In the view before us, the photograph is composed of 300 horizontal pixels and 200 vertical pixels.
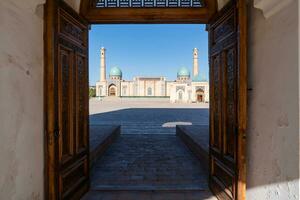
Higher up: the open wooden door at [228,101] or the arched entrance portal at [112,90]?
the arched entrance portal at [112,90]

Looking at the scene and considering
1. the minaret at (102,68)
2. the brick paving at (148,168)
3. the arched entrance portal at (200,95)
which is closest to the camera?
the brick paving at (148,168)

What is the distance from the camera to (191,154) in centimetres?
589

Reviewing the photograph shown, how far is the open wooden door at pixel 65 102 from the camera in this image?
2.50 meters

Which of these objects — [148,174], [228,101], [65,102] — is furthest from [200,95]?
[65,102]

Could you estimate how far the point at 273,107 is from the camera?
2.21 metres

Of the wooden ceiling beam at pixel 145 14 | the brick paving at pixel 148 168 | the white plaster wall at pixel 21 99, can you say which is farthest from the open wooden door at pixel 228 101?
the white plaster wall at pixel 21 99

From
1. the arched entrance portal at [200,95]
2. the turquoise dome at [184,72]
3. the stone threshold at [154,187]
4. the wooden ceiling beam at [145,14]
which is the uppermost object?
the turquoise dome at [184,72]

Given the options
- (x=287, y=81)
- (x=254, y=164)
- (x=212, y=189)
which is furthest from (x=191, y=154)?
(x=287, y=81)

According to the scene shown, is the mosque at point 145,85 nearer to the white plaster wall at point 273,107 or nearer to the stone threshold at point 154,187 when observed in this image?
the stone threshold at point 154,187

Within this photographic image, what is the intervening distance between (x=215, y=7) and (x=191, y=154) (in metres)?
3.62

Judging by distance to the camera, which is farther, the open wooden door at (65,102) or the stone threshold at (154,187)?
the stone threshold at (154,187)

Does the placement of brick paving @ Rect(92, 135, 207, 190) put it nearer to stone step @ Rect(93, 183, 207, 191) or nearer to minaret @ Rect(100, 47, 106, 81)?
stone step @ Rect(93, 183, 207, 191)

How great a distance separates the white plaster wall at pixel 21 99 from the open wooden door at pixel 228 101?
209 centimetres

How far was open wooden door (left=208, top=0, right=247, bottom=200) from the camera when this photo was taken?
2.52m
